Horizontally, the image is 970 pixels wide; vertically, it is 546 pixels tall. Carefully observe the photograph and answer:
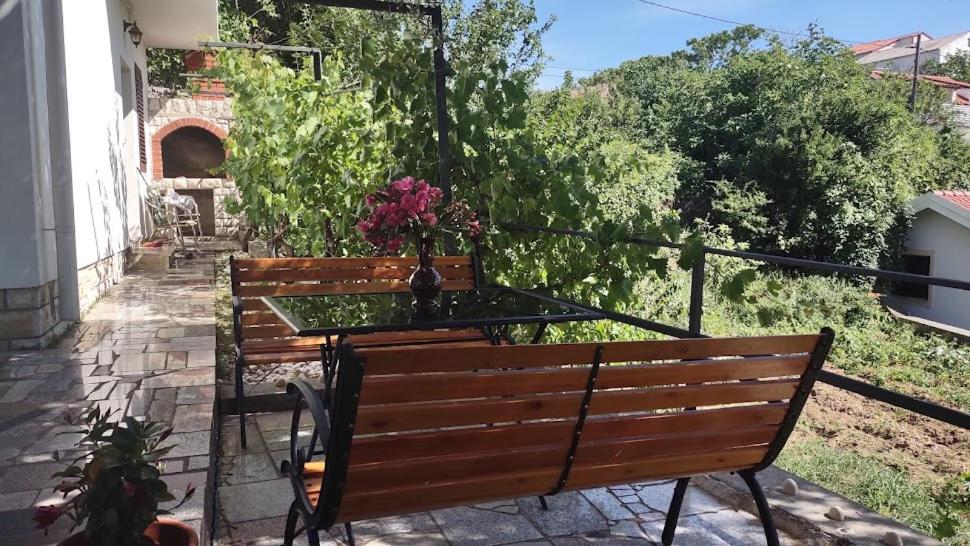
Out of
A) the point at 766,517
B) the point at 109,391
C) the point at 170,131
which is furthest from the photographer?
the point at 170,131

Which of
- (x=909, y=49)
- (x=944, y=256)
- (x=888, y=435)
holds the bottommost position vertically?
(x=888, y=435)

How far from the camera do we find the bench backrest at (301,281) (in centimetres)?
319

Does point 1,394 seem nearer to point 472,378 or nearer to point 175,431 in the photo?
point 175,431

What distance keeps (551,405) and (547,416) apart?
26mm

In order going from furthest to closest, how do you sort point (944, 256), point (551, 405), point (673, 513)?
1. point (944, 256)
2. point (673, 513)
3. point (551, 405)

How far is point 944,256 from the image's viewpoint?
17.0 meters

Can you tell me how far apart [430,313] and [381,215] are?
0.40 meters

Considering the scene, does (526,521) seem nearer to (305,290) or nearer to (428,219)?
(428,219)

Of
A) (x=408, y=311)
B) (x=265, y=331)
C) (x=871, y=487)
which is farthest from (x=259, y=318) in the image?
(x=871, y=487)

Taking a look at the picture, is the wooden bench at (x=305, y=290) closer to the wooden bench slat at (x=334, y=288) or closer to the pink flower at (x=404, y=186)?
the wooden bench slat at (x=334, y=288)

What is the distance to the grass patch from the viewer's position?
13.9 ft

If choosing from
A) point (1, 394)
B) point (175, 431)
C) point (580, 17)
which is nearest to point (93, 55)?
point (1, 394)

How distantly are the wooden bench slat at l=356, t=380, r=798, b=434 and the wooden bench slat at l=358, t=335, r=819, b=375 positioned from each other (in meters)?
0.08

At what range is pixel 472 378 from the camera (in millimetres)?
1478
